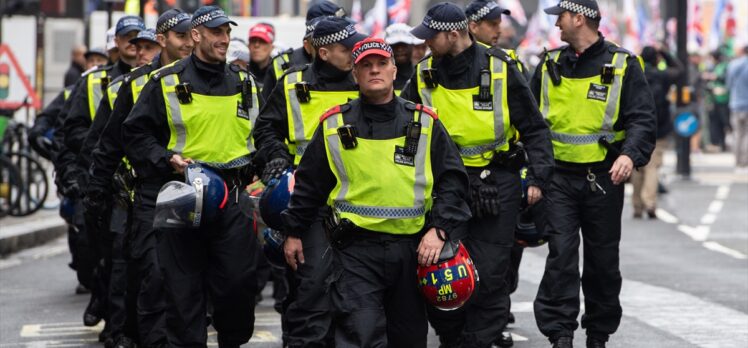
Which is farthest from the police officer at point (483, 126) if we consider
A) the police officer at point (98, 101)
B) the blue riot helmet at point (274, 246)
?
the police officer at point (98, 101)

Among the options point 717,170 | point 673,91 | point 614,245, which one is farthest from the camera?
point 717,170

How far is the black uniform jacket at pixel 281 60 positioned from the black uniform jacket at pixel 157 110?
1.86 m

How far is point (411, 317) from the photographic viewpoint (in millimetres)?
7328

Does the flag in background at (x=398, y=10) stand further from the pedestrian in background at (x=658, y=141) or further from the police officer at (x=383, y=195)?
the police officer at (x=383, y=195)

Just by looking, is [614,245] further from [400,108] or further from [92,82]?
[92,82]

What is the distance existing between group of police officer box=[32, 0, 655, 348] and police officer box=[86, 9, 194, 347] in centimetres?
1

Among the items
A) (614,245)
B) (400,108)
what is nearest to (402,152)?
(400,108)

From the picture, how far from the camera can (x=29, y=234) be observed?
17328 mm

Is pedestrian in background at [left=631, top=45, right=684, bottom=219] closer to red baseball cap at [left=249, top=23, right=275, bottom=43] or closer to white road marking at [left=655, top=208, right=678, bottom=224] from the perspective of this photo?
white road marking at [left=655, top=208, right=678, bottom=224]

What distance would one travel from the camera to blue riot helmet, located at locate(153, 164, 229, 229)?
26.9 feet

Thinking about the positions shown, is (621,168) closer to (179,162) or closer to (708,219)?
(179,162)

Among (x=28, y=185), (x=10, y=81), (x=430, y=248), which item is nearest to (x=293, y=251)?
(x=430, y=248)

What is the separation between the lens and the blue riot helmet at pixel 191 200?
26.9ft

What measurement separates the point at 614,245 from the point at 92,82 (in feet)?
11.8
